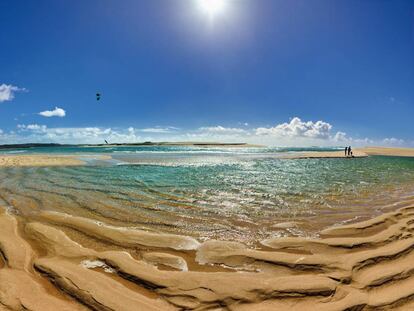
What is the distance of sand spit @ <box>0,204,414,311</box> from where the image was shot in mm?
3598

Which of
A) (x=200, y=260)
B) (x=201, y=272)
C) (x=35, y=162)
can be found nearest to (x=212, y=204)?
(x=200, y=260)

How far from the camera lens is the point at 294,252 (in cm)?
553

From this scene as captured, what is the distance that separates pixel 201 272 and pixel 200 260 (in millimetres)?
632

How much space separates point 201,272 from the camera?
450 cm

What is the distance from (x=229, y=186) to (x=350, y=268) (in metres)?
10.3

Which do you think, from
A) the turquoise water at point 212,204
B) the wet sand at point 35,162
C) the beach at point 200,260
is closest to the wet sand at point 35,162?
the wet sand at point 35,162

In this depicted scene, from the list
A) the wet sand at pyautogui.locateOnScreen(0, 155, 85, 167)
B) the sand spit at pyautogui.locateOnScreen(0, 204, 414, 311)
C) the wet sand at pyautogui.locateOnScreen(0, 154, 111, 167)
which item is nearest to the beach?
the sand spit at pyautogui.locateOnScreen(0, 204, 414, 311)

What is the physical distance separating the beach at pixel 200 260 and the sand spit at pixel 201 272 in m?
0.02

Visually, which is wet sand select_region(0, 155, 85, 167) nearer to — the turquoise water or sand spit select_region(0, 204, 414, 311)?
the turquoise water

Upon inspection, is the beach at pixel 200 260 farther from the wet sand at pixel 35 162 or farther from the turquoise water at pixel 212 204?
the wet sand at pixel 35 162

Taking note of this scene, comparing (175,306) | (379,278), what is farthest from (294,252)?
(175,306)

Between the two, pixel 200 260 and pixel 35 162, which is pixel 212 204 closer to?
pixel 200 260

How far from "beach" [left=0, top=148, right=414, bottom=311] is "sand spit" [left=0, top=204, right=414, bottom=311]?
0.02 meters

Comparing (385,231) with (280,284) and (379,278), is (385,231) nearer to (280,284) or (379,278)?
(379,278)
